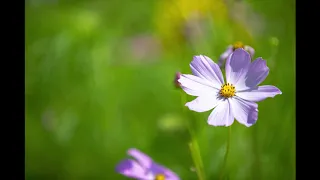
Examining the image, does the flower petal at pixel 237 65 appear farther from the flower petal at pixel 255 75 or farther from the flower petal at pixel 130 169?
the flower petal at pixel 130 169

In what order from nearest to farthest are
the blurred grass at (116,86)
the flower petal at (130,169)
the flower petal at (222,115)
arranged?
the flower petal at (222,115)
the flower petal at (130,169)
the blurred grass at (116,86)

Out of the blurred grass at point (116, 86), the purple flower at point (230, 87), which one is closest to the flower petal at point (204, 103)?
the purple flower at point (230, 87)

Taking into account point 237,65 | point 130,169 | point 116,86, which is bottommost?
point 130,169

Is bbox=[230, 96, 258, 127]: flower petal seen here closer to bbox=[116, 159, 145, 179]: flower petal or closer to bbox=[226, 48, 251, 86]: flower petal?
bbox=[226, 48, 251, 86]: flower petal

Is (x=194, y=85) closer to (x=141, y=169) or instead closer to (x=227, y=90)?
(x=227, y=90)

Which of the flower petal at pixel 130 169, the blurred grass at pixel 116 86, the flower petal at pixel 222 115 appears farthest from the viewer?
the blurred grass at pixel 116 86

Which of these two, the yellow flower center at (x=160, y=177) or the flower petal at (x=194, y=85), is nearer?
the flower petal at (x=194, y=85)

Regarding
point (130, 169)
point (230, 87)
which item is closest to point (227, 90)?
point (230, 87)
